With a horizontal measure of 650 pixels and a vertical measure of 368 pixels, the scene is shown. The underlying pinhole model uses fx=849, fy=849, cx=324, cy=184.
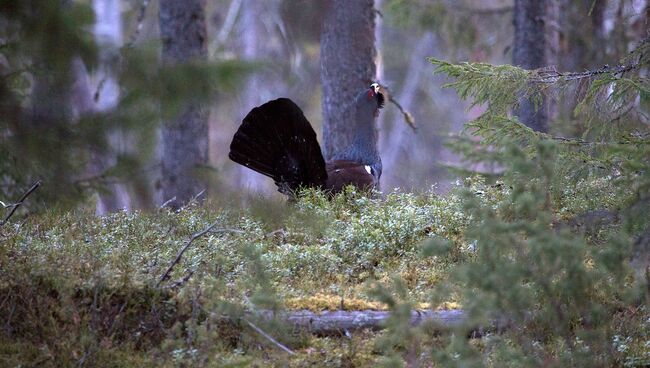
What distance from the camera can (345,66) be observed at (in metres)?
11.1

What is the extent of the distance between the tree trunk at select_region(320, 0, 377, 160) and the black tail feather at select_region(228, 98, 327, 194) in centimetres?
196

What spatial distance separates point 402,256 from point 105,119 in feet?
10.5

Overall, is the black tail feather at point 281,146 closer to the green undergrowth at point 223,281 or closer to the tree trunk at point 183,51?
the green undergrowth at point 223,281

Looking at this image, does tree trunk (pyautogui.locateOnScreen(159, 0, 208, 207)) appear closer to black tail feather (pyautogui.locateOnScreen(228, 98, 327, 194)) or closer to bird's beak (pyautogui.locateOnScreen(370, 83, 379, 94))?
bird's beak (pyautogui.locateOnScreen(370, 83, 379, 94))

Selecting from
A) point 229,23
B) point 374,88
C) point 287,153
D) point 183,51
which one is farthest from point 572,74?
point 229,23

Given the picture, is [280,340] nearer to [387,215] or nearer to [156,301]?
[156,301]

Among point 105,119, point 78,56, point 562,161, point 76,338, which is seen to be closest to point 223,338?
point 76,338

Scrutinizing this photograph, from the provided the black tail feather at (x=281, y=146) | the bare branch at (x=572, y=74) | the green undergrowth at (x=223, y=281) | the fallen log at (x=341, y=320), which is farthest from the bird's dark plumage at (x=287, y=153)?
the fallen log at (x=341, y=320)

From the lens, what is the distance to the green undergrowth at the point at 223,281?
16.8ft

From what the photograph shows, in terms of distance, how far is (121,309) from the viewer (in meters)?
5.36

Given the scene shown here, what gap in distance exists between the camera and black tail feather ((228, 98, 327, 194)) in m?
8.57

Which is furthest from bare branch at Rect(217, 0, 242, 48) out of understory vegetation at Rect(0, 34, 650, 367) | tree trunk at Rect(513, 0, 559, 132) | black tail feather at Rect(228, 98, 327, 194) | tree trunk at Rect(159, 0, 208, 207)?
understory vegetation at Rect(0, 34, 650, 367)

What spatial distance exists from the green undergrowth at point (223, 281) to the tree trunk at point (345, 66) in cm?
344

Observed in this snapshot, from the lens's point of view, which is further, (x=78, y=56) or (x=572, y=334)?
(x=572, y=334)
